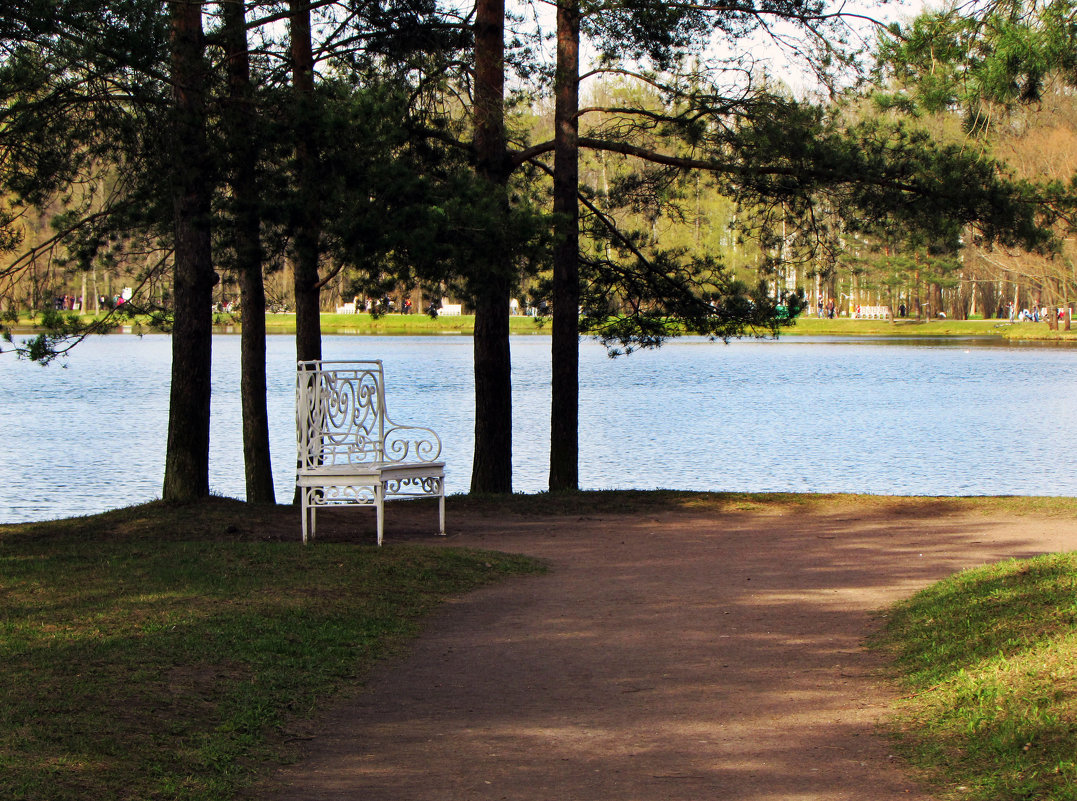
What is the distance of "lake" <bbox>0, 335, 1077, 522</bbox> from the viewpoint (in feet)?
64.2

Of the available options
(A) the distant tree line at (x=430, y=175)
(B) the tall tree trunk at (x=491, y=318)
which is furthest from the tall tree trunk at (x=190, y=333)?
(B) the tall tree trunk at (x=491, y=318)

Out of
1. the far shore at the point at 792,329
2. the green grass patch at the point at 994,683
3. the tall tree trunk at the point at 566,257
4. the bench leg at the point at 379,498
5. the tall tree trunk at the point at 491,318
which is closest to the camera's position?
the green grass patch at the point at 994,683

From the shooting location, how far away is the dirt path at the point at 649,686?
161 inches

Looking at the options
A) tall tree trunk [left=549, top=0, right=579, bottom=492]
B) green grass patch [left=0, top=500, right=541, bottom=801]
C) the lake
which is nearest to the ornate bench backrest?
green grass patch [left=0, top=500, right=541, bottom=801]

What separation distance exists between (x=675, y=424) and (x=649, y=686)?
78.8 ft

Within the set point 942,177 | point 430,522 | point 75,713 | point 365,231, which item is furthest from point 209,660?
point 942,177

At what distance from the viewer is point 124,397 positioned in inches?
1426

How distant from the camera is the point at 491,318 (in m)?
13.1

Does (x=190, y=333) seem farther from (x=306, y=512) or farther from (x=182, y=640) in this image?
(x=182, y=640)

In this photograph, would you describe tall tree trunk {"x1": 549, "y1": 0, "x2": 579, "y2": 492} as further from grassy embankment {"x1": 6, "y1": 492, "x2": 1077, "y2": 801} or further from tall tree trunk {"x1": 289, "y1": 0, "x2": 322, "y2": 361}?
grassy embankment {"x1": 6, "y1": 492, "x2": 1077, "y2": 801}

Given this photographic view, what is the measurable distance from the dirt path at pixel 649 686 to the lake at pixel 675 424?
33.3 feet

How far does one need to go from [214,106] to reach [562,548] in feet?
15.3

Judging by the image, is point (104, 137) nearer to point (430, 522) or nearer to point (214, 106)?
point (214, 106)

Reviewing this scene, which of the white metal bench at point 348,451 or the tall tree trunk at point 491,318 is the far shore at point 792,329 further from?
the white metal bench at point 348,451
